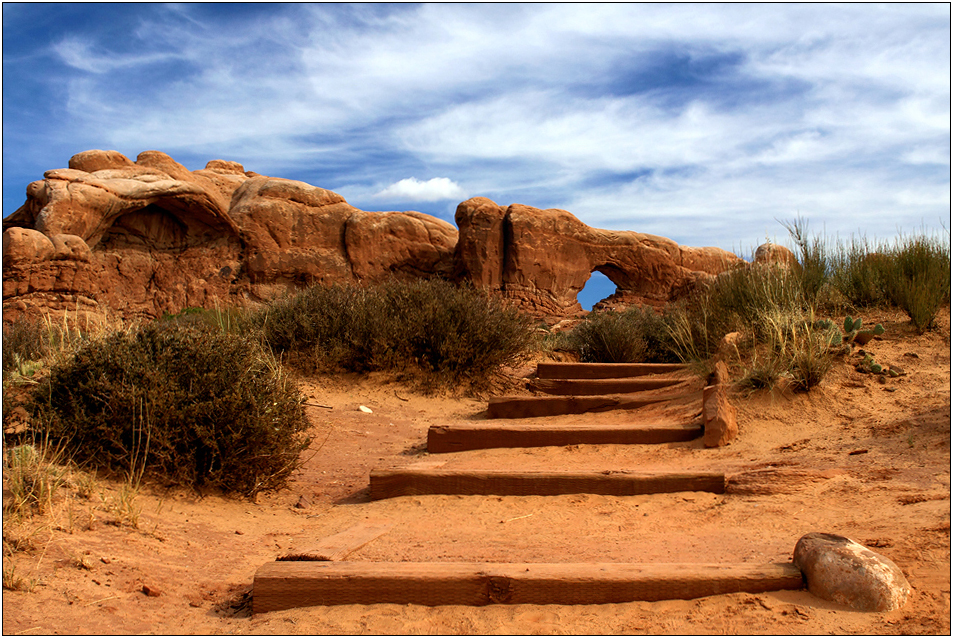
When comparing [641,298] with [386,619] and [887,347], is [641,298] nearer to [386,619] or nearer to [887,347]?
[887,347]

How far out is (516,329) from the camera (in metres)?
8.73

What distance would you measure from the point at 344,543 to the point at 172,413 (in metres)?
1.47

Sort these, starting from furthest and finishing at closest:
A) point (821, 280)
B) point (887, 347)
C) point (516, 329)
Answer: point (516, 329)
point (821, 280)
point (887, 347)

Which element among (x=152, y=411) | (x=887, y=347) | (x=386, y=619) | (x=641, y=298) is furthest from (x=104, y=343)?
(x=641, y=298)

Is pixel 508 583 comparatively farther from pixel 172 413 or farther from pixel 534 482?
pixel 172 413

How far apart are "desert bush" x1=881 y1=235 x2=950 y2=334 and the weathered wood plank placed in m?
5.13

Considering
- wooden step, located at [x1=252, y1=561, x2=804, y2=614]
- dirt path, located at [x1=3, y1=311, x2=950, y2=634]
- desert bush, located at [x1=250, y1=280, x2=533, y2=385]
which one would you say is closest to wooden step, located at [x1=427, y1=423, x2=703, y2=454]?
dirt path, located at [x1=3, y1=311, x2=950, y2=634]

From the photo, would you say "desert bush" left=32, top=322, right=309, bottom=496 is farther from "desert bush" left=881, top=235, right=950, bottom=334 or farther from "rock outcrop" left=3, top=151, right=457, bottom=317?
"rock outcrop" left=3, top=151, right=457, bottom=317

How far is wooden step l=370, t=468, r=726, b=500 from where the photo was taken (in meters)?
4.01

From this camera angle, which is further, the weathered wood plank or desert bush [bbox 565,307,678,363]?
desert bush [bbox 565,307,678,363]

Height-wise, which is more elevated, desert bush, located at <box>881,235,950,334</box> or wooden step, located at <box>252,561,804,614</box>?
desert bush, located at <box>881,235,950,334</box>

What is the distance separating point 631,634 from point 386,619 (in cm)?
87

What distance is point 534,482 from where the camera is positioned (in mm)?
4141

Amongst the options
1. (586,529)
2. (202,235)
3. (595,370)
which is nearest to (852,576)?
(586,529)
